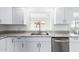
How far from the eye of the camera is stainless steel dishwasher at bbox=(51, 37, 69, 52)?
2.32 m

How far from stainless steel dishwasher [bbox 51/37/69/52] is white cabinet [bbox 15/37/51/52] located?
9 centimetres

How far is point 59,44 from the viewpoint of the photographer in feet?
7.62

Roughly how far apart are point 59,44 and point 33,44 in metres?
0.57

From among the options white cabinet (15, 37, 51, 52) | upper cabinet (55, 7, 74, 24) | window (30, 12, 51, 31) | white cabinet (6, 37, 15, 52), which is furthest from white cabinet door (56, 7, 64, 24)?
white cabinet (6, 37, 15, 52)

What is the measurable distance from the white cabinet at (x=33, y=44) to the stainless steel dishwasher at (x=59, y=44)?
0.30ft

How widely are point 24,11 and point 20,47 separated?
876 mm

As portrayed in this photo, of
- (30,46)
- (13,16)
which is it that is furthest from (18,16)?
(30,46)

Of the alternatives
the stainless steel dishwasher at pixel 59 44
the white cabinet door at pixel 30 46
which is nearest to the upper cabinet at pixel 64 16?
the stainless steel dishwasher at pixel 59 44

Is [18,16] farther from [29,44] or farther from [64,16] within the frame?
[64,16]

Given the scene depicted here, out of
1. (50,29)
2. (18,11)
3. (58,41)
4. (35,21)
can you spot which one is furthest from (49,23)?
(18,11)

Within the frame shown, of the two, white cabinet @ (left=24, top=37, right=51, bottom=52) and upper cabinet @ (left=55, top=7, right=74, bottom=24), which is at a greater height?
upper cabinet @ (left=55, top=7, right=74, bottom=24)

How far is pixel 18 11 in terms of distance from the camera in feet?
8.50

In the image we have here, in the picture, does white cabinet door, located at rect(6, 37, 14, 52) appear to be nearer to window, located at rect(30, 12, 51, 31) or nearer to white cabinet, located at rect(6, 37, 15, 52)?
white cabinet, located at rect(6, 37, 15, 52)
